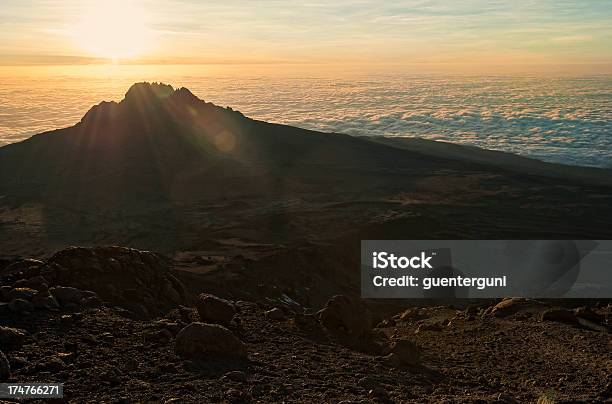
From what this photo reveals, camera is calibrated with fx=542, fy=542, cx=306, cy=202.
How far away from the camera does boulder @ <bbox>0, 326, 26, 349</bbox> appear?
612 cm

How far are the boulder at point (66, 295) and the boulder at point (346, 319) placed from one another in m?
3.83

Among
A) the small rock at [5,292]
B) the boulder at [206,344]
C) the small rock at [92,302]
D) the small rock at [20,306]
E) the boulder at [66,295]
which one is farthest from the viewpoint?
the small rock at [92,302]

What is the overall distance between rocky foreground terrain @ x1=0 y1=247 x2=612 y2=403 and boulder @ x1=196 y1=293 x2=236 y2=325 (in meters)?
0.02

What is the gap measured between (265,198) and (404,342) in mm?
25685

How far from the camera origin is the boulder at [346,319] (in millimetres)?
8961

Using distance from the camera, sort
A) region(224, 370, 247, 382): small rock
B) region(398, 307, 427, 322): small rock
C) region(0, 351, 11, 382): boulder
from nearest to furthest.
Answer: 1. region(0, 351, 11, 382): boulder
2. region(224, 370, 247, 382): small rock
3. region(398, 307, 427, 322): small rock

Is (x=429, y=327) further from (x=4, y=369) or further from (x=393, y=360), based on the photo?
(x=4, y=369)

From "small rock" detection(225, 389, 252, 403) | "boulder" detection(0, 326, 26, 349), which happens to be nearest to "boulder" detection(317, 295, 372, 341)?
"small rock" detection(225, 389, 252, 403)

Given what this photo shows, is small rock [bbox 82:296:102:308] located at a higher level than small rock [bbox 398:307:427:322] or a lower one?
higher

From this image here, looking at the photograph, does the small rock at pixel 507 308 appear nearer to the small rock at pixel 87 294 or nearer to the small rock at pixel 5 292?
the small rock at pixel 87 294

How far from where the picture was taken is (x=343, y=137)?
166 ft

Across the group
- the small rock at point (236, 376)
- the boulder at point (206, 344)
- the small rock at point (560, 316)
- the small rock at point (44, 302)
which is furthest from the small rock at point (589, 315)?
the small rock at point (44, 302)

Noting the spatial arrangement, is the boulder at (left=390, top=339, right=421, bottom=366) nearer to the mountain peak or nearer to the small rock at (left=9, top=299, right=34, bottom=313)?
the small rock at (left=9, top=299, right=34, bottom=313)

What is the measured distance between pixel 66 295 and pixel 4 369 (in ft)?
7.40
